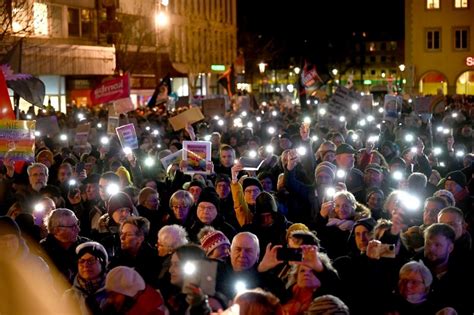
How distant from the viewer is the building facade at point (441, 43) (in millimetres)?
57625

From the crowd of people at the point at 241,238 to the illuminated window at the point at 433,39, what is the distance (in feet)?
152

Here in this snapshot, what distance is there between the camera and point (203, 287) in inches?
191

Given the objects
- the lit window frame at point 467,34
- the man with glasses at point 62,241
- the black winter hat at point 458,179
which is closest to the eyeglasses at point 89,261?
the man with glasses at point 62,241

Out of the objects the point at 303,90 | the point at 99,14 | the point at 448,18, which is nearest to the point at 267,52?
the point at 448,18

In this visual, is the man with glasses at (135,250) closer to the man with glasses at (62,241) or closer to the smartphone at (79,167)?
the man with glasses at (62,241)

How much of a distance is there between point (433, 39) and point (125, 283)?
55845 millimetres

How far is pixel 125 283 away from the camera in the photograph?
17.3ft

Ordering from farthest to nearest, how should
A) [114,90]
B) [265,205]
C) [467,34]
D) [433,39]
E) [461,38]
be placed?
[433,39] < [461,38] < [467,34] < [114,90] < [265,205]

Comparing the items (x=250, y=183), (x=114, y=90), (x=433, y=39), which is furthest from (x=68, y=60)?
(x=250, y=183)

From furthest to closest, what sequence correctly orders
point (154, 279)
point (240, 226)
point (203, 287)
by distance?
point (240, 226) → point (154, 279) → point (203, 287)

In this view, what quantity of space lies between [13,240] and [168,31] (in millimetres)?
52944

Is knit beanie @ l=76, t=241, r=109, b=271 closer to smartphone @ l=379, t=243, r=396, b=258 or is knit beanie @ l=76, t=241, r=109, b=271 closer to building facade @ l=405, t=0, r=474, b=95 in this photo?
smartphone @ l=379, t=243, r=396, b=258

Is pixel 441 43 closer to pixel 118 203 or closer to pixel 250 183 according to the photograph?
pixel 250 183

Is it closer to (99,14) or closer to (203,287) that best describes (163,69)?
(99,14)
